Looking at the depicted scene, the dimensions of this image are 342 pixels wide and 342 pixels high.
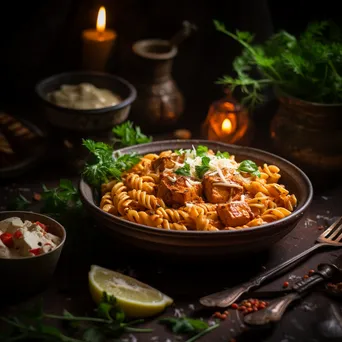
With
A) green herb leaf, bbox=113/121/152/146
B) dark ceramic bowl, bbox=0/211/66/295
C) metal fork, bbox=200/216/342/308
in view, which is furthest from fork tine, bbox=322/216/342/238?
dark ceramic bowl, bbox=0/211/66/295

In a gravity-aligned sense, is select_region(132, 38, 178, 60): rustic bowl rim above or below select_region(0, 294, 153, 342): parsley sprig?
above

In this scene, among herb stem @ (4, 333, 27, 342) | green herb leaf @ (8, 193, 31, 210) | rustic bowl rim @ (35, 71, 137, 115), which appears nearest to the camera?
herb stem @ (4, 333, 27, 342)

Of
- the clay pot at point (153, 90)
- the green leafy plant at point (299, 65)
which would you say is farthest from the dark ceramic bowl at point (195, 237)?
the clay pot at point (153, 90)

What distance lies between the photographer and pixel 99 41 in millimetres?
4770

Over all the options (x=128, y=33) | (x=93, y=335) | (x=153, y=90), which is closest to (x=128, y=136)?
(x=153, y=90)

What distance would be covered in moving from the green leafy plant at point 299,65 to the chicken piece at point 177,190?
3.25 ft

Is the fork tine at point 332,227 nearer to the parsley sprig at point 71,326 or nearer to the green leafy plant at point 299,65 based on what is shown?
the green leafy plant at point 299,65

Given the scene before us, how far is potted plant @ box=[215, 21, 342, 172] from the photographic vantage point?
411cm

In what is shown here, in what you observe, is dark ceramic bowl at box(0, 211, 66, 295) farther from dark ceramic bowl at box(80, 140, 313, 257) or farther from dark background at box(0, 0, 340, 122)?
dark background at box(0, 0, 340, 122)

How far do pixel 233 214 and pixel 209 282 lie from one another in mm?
321

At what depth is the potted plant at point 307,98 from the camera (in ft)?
13.5

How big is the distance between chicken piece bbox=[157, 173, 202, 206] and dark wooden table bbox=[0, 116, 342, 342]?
0.93 feet

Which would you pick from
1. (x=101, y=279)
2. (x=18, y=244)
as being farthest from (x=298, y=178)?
(x=18, y=244)

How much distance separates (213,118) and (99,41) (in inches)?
37.6
